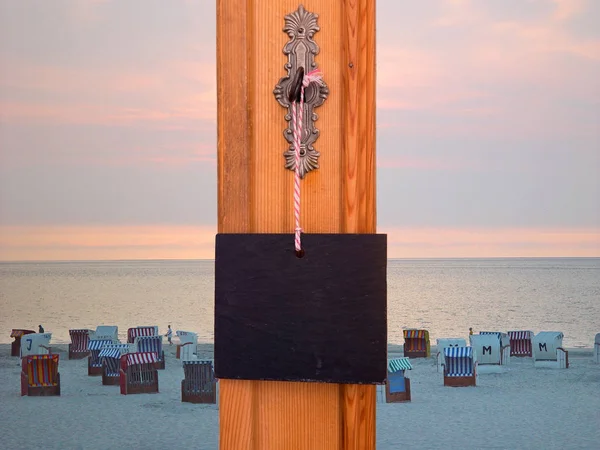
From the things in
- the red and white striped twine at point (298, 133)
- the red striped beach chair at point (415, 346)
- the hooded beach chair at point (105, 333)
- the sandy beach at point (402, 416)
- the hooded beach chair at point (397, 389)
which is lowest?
the sandy beach at point (402, 416)

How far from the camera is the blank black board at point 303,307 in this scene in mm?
1724

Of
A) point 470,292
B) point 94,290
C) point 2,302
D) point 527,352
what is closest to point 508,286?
point 470,292

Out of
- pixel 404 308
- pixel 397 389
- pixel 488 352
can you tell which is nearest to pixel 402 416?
pixel 397 389

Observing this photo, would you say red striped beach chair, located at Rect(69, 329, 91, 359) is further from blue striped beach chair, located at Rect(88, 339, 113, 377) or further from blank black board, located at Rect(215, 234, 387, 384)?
blank black board, located at Rect(215, 234, 387, 384)

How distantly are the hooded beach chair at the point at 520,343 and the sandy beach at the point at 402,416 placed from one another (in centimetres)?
346

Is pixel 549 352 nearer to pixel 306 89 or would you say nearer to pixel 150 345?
pixel 150 345

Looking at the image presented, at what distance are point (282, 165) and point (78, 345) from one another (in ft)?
71.4

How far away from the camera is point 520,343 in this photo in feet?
71.5

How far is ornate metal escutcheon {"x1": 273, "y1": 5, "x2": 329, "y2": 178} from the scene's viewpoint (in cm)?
177

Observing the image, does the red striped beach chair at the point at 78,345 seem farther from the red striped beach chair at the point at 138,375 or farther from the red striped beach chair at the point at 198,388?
the red striped beach chair at the point at 198,388

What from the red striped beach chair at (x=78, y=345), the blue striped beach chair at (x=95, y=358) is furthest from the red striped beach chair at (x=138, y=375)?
the red striped beach chair at (x=78, y=345)

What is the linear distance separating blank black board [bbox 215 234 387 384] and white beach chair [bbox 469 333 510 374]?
1738 centimetres

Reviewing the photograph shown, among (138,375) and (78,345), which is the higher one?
(78,345)

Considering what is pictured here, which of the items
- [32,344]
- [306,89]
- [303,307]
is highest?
[306,89]
